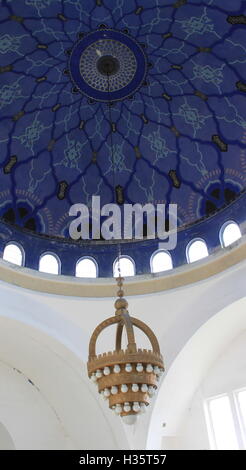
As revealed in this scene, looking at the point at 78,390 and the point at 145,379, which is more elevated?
Result: the point at 78,390

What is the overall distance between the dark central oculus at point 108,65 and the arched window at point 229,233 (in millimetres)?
4074

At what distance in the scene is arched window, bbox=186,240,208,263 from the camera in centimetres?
1026

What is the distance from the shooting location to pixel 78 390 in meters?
9.98

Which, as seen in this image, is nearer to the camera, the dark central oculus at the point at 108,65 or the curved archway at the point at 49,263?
the dark central oculus at the point at 108,65

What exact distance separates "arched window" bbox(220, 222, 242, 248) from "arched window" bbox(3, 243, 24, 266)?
166 inches

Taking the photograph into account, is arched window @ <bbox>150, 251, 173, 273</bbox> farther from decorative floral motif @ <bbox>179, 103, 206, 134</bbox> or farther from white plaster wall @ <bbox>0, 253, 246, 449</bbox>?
decorative floral motif @ <bbox>179, 103, 206, 134</bbox>

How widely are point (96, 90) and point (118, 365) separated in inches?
276

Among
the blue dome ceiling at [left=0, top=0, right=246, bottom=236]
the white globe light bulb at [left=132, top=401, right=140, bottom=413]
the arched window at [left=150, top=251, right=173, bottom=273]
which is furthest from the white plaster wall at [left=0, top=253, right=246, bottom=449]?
the white globe light bulb at [left=132, top=401, right=140, bottom=413]

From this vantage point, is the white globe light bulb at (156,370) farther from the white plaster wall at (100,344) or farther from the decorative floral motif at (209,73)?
the decorative floral motif at (209,73)

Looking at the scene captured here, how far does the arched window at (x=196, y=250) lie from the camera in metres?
10.3

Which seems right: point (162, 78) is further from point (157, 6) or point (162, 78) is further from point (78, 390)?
point (78, 390)

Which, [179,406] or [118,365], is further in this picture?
[179,406]

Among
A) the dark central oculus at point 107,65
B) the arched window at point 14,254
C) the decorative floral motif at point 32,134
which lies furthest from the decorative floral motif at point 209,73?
the arched window at point 14,254

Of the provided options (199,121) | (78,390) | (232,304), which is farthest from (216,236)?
(78,390)
